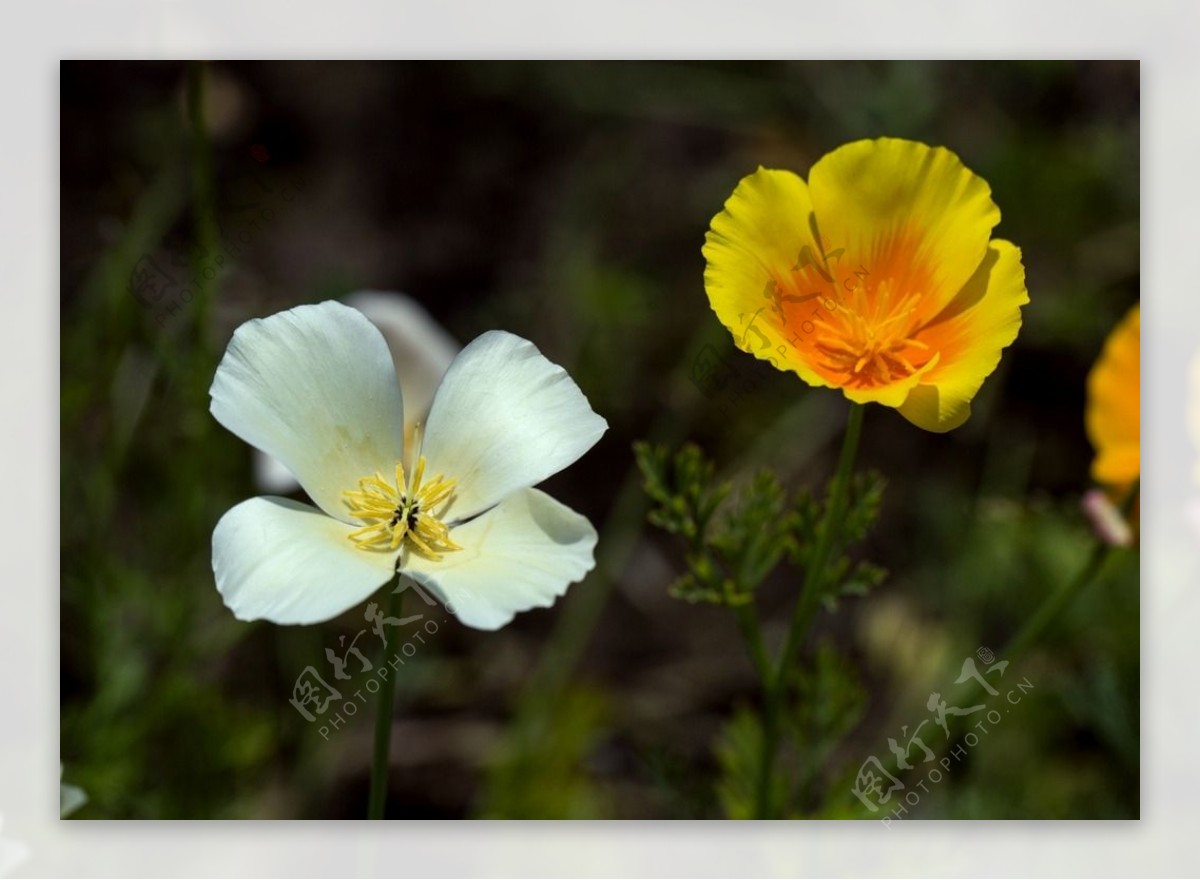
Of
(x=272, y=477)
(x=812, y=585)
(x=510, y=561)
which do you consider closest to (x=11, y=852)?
(x=272, y=477)

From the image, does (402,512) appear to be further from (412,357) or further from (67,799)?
(67,799)

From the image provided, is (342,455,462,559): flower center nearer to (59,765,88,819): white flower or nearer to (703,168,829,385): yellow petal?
(703,168,829,385): yellow petal

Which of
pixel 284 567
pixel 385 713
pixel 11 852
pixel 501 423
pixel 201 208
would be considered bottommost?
pixel 11 852

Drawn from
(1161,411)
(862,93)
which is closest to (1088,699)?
(1161,411)

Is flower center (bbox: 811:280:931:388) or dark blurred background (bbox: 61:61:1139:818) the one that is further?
dark blurred background (bbox: 61:61:1139:818)

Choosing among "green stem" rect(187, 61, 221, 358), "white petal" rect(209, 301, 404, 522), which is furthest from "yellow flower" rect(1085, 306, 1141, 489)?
"green stem" rect(187, 61, 221, 358)

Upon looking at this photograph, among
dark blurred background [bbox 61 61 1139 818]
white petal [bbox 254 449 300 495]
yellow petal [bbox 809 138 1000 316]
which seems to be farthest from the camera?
dark blurred background [bbox 61 61 1139 818]
